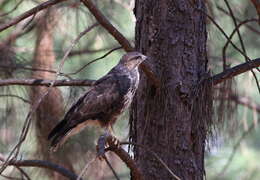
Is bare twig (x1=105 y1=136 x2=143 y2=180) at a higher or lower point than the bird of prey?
lower

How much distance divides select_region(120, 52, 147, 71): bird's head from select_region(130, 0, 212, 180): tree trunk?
0.07 meters

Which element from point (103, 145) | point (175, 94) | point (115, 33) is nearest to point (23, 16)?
point (115, 33)

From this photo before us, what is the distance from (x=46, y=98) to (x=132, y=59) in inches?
42.8

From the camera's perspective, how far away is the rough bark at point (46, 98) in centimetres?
493

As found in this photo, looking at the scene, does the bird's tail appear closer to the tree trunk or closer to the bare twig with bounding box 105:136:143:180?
the tree trunk

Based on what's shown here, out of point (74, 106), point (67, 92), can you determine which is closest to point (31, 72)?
point (67, 92)

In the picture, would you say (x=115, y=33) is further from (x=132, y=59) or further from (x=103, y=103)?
(x=103, y=103)

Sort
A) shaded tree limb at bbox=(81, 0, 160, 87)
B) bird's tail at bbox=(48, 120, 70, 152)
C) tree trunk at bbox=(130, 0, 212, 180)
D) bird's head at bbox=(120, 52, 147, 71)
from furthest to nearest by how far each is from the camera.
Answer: bird's tail at bbox=(48, 120, 70, 152) < bird's head at bbox=(120, 52, 147, 71) < tree trunk at bbox=(130, 0, 212, 180) < shaded tree limb at bbox=(81, 0, 160, 87)

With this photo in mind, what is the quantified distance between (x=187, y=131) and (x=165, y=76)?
336mm

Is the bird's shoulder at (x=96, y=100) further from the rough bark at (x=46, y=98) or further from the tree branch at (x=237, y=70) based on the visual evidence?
the tree branch at (x=237, y=70)

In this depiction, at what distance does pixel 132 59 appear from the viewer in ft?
13.5

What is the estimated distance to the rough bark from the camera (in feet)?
16.2

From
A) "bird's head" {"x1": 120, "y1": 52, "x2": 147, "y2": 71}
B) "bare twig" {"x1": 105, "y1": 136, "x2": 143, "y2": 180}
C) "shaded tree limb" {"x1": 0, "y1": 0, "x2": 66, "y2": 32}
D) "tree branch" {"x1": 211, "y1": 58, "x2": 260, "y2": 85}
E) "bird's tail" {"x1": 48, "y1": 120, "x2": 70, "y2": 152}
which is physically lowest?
"bare twig" {"x1": 105, "y1": 136, "x2": 143, "y2": 180}

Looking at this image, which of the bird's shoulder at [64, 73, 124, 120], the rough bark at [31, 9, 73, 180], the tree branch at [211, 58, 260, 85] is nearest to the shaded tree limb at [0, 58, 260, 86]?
the tree branch at [211, 58, 260, 85]
